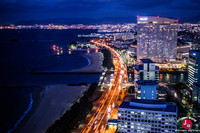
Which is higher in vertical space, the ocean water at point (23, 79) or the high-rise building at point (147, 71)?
the high-rise building at point (147, 71)

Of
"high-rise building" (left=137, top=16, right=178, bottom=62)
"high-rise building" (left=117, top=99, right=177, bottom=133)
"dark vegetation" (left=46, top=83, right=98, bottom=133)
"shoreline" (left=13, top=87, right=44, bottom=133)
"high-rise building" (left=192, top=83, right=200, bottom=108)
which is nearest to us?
"high-rise building" (left=117, top=99, right=177, bottom=133)

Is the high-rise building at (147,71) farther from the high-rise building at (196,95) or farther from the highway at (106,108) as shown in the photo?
the high-rise building at (196,95)

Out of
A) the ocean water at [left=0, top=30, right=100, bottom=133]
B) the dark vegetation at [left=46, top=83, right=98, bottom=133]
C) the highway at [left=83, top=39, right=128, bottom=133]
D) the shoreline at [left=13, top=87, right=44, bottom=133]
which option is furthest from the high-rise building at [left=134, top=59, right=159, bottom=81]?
the shoreline at [left=13, top=87, right=44, bottom=133]

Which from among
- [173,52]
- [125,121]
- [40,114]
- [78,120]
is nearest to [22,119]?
[40,114]

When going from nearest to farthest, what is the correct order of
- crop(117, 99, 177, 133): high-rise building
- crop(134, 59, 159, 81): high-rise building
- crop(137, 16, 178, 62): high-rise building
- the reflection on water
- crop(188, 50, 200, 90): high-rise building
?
crop(117, 99, 177, 133): high-rise building
crop(188, 50, 200, 90): high-rise building
crop(134, 59, 159, 81): high-rise building
the reflection on water
crop(137, 16, 178, 62): high-rise building

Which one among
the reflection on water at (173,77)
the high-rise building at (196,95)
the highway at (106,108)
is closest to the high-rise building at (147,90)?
the highway at (106,108)

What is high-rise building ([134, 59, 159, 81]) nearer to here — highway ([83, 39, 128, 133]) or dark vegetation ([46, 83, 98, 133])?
highway ([83, 39, 128, 133])
